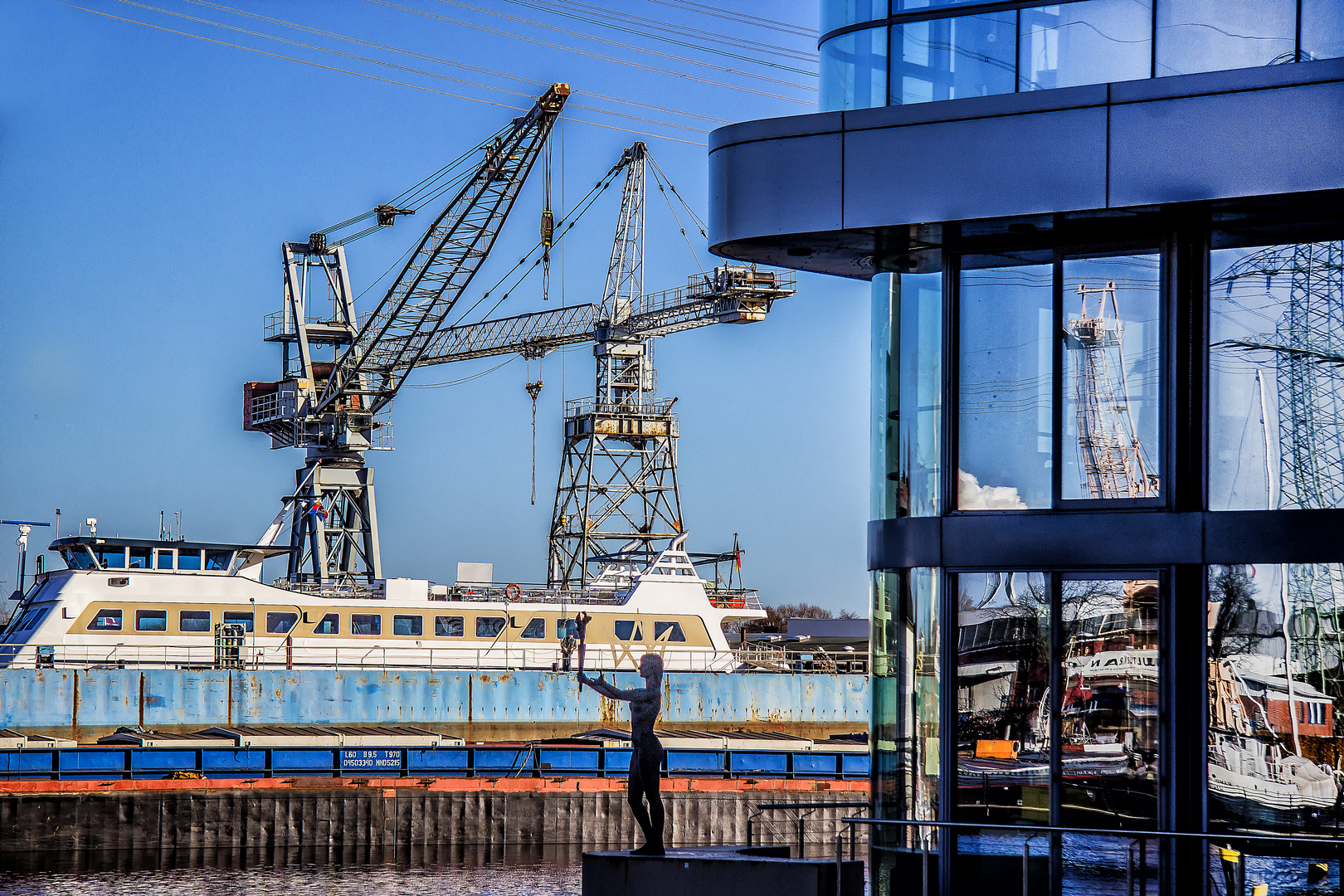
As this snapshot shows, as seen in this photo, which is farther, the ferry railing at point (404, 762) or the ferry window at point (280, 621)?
the ferry window at point (280, 621)

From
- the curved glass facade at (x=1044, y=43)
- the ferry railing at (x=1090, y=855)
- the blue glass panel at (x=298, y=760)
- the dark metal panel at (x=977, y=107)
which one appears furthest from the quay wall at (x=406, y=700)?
the dark metal panel at (x=977, y=107)

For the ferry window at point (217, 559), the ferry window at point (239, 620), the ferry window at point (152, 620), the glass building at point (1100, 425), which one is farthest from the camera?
the ferry window at point (217, 559)

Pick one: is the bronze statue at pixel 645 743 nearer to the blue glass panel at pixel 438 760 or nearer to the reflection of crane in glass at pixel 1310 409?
the reflection of crane in glass at pixel 1310 409

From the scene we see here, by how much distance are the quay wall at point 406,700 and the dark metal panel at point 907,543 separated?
30.1m

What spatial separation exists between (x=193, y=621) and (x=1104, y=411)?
34.6m

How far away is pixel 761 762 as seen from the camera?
33.3 metres

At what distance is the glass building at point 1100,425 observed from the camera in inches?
452

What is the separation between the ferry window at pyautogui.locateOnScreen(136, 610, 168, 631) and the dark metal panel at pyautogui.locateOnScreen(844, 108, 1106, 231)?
109ft

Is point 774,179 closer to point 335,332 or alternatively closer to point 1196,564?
point 1196,564

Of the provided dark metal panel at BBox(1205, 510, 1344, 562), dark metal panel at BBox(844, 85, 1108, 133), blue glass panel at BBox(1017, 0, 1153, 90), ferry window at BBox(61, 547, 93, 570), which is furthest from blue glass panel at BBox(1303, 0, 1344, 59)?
ferry window at BBox(61, 547, 93, 570)

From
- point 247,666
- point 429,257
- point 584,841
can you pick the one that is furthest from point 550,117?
point 584,841

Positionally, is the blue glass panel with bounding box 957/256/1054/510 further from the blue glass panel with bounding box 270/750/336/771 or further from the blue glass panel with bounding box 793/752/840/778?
the blue glass panel with bounding box 270/750/336/771

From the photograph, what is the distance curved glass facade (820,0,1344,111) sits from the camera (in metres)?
11.9

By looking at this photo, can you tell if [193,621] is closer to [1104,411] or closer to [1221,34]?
[1104,411]
